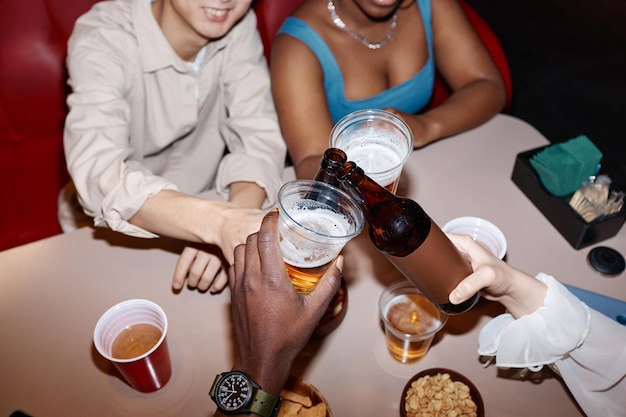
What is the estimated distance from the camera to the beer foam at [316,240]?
0.95 meters

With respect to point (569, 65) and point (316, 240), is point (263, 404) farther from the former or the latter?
point (569, 65)

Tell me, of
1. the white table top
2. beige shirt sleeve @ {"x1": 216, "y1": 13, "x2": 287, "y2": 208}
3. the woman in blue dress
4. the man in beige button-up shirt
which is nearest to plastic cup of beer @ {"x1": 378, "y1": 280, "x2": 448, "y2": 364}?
the white table top

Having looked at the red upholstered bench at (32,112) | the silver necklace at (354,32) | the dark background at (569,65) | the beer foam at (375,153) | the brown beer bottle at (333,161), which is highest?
the brown beer bottle at (333,161)

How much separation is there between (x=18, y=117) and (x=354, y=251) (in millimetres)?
1455

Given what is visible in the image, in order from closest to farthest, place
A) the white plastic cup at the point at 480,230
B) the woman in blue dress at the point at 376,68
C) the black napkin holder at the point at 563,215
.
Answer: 1. the white plastic cup at the point at 480,230
2. the black napkin holder at the point at 563,215
3. the woman in blue dress at the point at 376,68

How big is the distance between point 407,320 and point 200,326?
485mm

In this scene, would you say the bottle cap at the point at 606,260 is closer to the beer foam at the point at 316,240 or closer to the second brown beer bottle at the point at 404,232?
the second brown beer bottle at the point at 404,232

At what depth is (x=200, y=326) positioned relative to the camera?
1.36m

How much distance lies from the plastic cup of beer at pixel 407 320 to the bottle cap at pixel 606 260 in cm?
48

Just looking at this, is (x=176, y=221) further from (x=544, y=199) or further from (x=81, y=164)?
(x=544, y=199)

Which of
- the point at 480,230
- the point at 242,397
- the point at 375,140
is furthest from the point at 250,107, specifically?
the point at 242,397

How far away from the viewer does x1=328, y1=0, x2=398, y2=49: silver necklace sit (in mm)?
1902

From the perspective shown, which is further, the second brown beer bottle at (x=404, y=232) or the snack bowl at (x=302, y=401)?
the snack bowl at (x=302, y=401)

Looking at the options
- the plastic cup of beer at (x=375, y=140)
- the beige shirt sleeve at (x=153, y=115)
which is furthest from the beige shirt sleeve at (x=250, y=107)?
the plastic cup of beer at (x=375, y=140)
